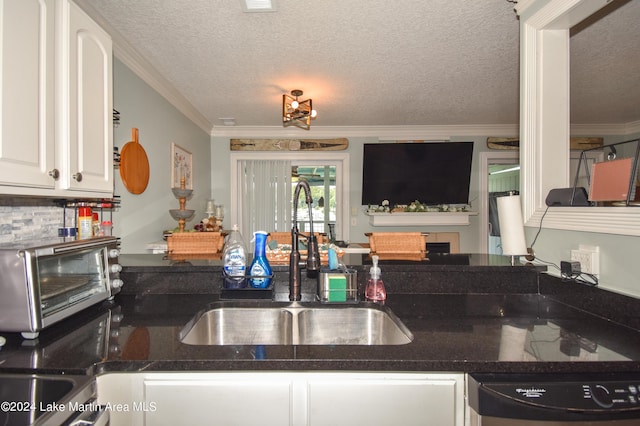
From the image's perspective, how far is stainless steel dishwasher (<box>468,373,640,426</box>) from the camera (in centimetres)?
Answer: 76

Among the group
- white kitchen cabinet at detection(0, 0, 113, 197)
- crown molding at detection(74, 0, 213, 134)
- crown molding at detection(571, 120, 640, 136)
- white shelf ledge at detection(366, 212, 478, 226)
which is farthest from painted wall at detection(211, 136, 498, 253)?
white kitchen cabinet at detection(0, 0, 113, 197)

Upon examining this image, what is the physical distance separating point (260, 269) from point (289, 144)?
3373 mm

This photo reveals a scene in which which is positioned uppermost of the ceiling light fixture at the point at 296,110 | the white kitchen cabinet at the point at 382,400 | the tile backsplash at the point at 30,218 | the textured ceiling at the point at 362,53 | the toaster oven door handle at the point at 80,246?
the textured ceiling at the point at 362,53

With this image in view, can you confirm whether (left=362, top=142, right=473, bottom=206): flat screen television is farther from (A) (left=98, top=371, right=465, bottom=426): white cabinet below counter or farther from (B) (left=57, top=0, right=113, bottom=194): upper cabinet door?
(A) (left=98, top=371, right=465, bottom=426): white cabinet below counter

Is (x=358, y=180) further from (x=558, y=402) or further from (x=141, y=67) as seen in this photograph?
(x=558, y=402)

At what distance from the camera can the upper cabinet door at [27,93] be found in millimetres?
998

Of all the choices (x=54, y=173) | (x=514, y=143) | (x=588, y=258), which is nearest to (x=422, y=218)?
(x=514, y=143)

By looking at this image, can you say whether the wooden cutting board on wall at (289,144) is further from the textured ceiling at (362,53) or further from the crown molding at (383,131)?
the textured ceiling at (362,53)

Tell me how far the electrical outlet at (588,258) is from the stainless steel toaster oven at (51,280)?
179 centimetres

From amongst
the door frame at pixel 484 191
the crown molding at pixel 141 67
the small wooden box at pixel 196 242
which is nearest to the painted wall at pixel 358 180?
the door frame at pixel 484 191

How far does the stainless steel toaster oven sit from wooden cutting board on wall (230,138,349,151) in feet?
10.8

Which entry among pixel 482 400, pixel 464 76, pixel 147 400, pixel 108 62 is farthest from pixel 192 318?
pixel 464 76

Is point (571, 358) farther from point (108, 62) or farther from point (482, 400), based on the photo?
point (108, 62)

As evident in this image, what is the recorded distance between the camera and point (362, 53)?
2305 mm
